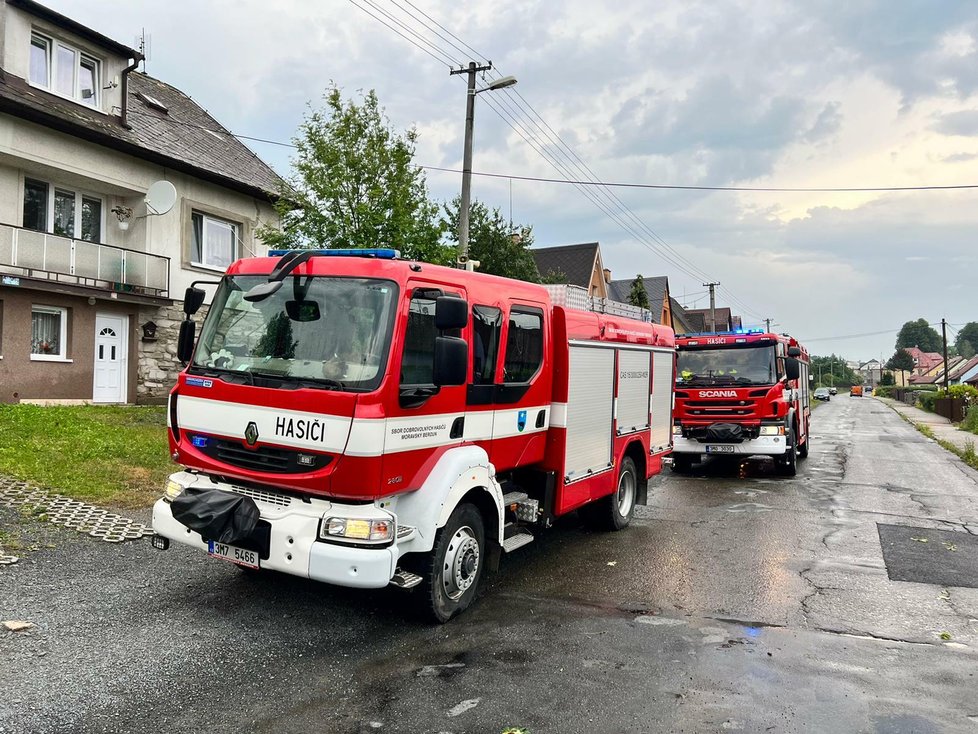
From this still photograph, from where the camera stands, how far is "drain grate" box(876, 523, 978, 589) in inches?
251

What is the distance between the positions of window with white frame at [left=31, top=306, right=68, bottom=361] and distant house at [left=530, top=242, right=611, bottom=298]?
3251 centimetres

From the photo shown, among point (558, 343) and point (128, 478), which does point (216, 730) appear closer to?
point (558, 343)

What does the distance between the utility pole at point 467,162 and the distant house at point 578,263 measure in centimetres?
2812

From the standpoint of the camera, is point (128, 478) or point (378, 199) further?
point (378, 199)

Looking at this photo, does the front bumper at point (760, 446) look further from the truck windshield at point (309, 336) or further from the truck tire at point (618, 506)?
the truck windshield at point (309, 336)

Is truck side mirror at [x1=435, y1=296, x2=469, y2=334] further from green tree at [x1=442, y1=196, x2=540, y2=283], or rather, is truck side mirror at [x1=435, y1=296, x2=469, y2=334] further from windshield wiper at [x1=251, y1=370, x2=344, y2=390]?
green tree at [x1=442, y1=196, x2=540, y2=283]

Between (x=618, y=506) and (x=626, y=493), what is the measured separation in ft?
1.00

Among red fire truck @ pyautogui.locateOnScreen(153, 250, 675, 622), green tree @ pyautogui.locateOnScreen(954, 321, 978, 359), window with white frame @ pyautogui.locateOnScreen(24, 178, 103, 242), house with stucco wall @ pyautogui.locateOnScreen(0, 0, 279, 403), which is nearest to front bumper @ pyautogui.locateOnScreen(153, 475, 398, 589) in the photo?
red fire truck @ pyautogui.locateOnScreen(153, 250, 675, 622)

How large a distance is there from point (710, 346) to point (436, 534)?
376 inches

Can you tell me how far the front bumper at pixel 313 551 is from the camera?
4059 mm

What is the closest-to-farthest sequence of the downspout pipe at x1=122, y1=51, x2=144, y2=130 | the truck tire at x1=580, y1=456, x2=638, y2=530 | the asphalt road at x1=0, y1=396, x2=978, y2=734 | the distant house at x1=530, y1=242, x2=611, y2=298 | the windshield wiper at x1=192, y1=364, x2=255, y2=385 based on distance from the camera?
the asphalt road at x1=0, y1=396, x2=978, y2=734, the windshield wiper at x1=192, y1=364, x2=255, y2=385, the truck tire at x1=580, y1=456, x2=638, y2=530, the downspout pipe at x1=122, y1=51, x2=144, y2=130, the distant house at x1=530, y1=242, x2=611, y2=298

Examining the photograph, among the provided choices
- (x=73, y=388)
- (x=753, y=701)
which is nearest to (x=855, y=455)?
(x=753, y=701)

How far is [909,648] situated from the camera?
469cm

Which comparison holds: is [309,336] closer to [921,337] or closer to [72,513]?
[72,513]
